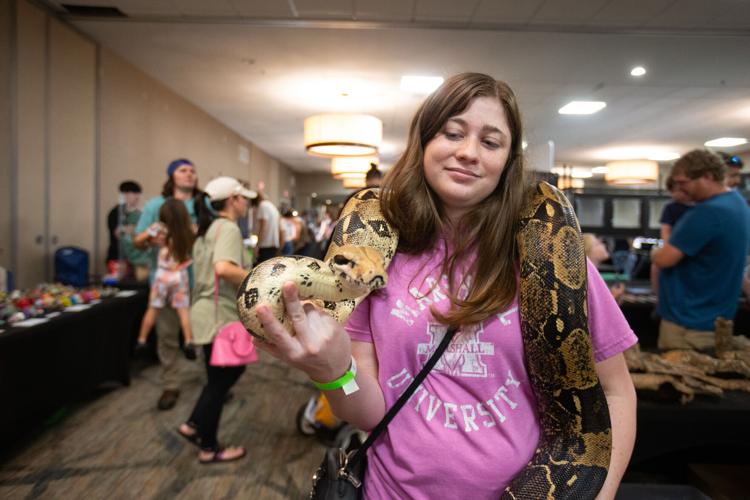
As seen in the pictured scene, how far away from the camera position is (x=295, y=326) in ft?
3.02

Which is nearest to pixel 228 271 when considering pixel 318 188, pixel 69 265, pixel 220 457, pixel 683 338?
pixel 220 457

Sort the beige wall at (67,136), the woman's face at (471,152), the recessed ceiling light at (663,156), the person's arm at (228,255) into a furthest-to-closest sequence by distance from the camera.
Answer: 1. the recessed ceiling light at (663,156)
2. the beige wall at (67,136)
3. the person's arm at (228,255)
4. the woman's face at (471,152)

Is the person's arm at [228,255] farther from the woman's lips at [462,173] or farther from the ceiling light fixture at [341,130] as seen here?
the ceiling light fixture at [341,130]

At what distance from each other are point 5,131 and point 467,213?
192 inches

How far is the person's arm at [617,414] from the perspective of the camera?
1151 mm

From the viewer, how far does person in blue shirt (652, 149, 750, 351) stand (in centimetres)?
284

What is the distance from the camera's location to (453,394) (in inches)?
43.2

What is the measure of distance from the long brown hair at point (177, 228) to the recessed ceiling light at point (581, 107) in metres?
6.67

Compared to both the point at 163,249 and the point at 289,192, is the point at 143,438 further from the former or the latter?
the point at 289,192

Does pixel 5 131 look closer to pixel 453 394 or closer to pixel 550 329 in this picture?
pixel 453 394

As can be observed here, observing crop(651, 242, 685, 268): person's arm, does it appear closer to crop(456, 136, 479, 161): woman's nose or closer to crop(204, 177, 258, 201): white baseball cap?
crop(456, 136, 479, 161): woman's nose

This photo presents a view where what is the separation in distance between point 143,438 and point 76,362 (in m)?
0.78

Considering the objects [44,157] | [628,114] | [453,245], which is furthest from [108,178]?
[628,114]

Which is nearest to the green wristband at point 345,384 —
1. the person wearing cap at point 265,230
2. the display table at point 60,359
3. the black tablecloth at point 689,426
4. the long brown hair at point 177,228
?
the black tablecloth at point 689,426
